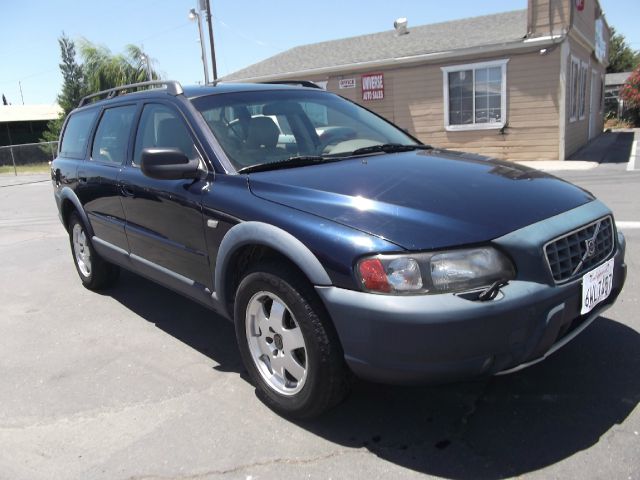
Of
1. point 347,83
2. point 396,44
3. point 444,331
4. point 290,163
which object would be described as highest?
point 396,44

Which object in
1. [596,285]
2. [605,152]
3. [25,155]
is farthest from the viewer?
[25,155]

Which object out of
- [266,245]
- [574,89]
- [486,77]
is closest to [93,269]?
[266,245]

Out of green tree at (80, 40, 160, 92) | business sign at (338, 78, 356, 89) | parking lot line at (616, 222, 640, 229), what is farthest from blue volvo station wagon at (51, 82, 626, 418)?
green tree at (80, 40, 160, 92)

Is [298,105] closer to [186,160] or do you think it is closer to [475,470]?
[186,160]

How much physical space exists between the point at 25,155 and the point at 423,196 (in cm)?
2754

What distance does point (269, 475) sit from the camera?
8.08ft

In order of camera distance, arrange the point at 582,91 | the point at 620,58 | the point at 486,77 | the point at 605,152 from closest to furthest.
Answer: the point at 486,77 → the point at 605,152 → the point at 582,91 → the point at 620,58

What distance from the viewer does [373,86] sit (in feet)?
55.5

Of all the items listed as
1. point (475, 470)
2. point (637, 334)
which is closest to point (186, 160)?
point (475, 470)

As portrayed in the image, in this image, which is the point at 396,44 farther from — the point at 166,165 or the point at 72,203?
the point at 166,165

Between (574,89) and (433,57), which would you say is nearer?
(433,57)

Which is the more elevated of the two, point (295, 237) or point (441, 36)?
point (441, 36)

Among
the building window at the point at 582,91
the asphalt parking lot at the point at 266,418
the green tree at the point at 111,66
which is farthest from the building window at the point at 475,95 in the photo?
the green tree at the point at 111,66

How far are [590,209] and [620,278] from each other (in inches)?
16.6
